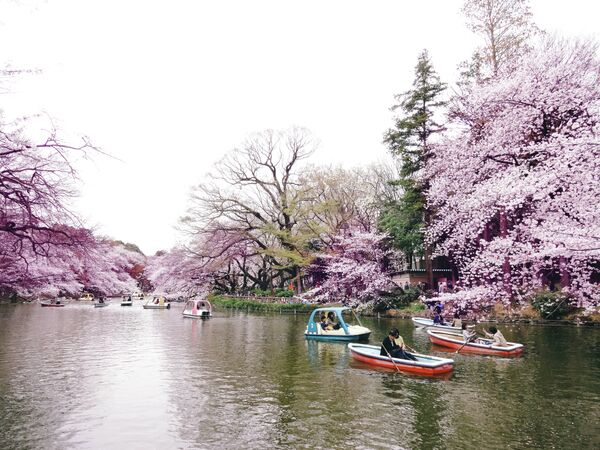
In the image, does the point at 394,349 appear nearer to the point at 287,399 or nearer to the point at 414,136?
the point at 287,399

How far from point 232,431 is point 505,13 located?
1358 inches

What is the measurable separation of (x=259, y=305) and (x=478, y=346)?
33.4 metres

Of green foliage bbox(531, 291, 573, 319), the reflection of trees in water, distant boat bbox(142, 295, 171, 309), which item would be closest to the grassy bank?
distant boat bbox(142, 295, 171, 309)

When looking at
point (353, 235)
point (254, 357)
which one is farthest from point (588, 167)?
point (353, 235)

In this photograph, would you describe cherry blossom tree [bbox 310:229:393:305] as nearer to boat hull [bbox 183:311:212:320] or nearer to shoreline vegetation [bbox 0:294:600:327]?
shoreline vegetation [bbox 0:294:600:327]

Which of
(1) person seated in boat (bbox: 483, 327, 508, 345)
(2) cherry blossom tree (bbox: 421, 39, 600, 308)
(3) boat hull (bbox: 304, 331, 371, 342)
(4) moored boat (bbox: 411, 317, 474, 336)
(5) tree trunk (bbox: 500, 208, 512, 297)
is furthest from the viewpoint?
(5) tree trunk (bbox: 500, 208, 512, 297)

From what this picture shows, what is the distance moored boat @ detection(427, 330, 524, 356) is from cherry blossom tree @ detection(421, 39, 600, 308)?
3830mm

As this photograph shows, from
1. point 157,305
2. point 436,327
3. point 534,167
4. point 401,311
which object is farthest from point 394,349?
point 157,305

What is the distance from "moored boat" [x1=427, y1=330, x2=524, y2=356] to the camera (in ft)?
60.2

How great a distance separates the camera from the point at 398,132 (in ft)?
130

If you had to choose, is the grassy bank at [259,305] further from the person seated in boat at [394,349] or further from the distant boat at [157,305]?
the person seated in boat at [394,349]

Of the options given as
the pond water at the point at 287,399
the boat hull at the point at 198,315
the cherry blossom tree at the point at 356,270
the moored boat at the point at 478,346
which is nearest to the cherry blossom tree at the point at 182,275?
the boat hull at the point at 198,315

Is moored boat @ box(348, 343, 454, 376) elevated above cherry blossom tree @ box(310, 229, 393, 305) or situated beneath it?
situated beneath

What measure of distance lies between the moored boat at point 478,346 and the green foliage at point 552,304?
31.3 ft
